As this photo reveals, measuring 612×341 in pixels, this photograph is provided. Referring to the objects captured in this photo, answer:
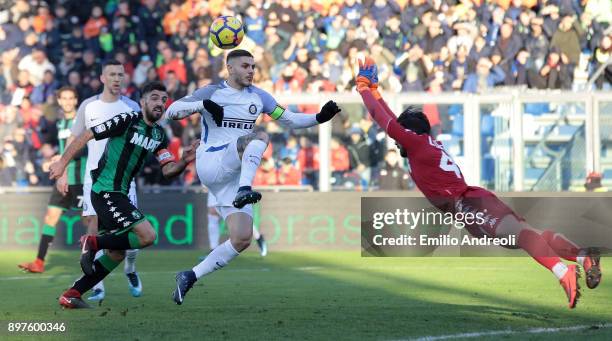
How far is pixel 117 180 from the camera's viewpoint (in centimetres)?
1009

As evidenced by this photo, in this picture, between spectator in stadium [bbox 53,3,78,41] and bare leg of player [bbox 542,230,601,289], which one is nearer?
bare leg of player [bbox 542,230,601,289]

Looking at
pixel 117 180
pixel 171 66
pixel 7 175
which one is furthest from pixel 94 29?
pixel 117 180

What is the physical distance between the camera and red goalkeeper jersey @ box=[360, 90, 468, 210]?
32.4ft

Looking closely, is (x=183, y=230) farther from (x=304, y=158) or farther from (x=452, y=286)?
(x=452, y=286)

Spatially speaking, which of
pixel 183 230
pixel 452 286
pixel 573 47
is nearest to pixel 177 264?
pixel 183 230

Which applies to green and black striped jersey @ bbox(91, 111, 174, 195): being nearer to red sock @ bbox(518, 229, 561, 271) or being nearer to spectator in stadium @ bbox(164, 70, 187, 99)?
red sock @ bbox(518, 229, 561, 271)

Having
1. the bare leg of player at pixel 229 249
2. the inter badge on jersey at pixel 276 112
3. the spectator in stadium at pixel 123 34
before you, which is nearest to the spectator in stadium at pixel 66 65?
the spectator in stadium at pixel 123 34

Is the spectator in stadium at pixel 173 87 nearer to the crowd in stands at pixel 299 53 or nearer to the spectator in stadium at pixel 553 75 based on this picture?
the crowd in stands at pixel 299 53

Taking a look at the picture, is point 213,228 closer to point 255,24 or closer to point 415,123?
point 255,24

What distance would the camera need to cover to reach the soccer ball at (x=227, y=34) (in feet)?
37.5

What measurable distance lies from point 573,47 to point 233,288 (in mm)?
11736

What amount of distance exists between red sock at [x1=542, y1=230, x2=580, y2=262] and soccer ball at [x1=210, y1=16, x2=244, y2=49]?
3.72 meters

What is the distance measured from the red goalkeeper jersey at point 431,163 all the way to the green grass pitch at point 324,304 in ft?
3.35

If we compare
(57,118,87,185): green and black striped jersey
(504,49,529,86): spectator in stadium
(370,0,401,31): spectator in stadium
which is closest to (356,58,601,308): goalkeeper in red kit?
(57,118,87,185): green and black striped jersey
